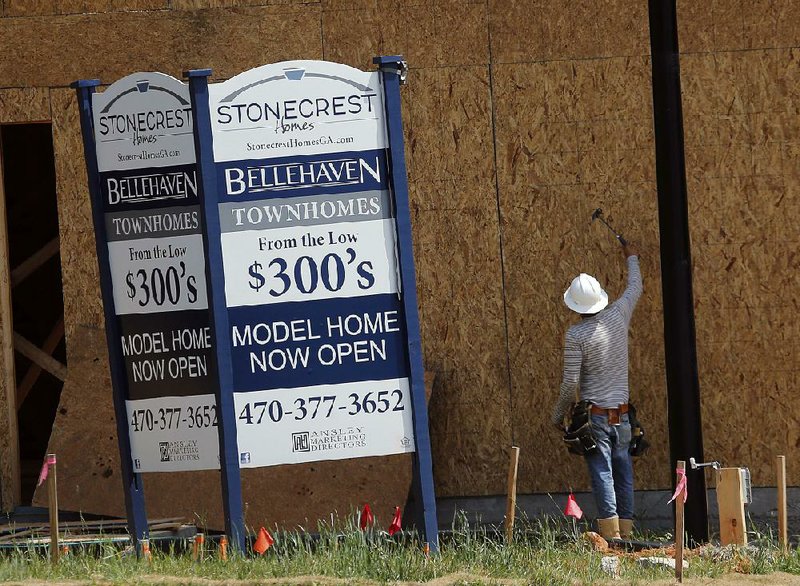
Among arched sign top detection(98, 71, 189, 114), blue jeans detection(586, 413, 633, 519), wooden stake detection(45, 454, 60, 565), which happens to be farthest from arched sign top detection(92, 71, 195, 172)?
blue jeans detection(586, 413, 633, 519)

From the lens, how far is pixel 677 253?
7.67 meters

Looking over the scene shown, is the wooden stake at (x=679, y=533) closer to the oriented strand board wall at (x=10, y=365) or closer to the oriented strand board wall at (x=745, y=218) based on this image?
the oriented strand board wall at (x=745, y=218)

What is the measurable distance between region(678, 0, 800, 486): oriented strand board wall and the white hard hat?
56.0 inches

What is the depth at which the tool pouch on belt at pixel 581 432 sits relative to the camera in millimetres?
8305

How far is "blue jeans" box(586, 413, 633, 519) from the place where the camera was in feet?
27.1

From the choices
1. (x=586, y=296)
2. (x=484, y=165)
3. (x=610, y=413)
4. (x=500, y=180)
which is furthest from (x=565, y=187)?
(x=610, y=413)

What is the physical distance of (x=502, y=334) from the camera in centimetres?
969

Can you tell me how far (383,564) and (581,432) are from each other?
231 centimetres

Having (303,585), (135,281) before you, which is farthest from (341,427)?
(135,281)

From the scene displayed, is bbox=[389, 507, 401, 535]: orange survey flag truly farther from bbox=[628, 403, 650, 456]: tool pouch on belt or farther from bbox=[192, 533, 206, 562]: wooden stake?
bbox=[628, 403, 650, 456]: tool pouch on belt

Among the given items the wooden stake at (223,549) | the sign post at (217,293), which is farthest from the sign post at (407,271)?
the wooden stake at (223,549)

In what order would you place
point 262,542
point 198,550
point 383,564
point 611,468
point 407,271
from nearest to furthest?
point 383,564 < point 262,542 < point 407,271 < point 198,550 < point 611,468

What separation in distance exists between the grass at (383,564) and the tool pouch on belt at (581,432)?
1.19m

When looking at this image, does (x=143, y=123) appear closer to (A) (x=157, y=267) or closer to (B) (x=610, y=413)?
(A) (x=157, y=267)
